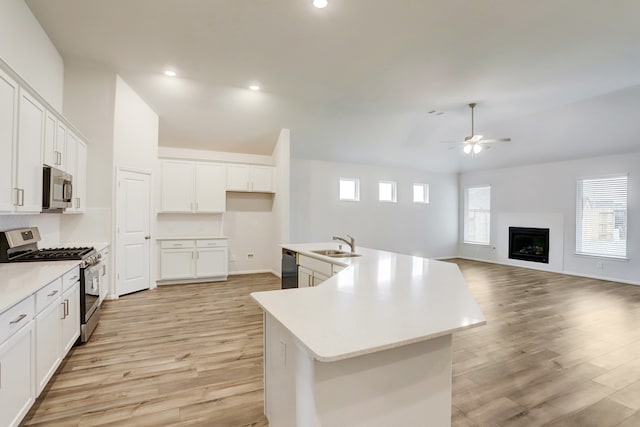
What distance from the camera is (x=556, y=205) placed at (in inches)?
278

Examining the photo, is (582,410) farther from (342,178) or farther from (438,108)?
(342,178)

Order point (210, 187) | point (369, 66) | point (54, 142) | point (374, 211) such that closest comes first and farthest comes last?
1. point (54, 142)
2. point (369, 66)
3. point (210, 187)
4. point (374, 211)

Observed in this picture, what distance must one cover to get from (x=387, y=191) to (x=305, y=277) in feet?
17.7

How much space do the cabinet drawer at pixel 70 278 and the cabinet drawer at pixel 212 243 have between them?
9.50 ft

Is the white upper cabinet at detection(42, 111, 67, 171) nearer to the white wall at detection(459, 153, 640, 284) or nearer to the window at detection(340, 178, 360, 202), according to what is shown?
the window at detection(340, 178, 360, 202)

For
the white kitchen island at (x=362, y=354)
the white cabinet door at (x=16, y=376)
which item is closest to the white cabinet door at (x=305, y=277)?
the white kitchen island at (x=362, y=354)

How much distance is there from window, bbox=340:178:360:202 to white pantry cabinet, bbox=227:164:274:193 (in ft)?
6.96

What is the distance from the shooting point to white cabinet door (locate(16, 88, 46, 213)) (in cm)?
242

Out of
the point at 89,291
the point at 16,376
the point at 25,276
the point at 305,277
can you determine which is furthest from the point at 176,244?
the point at 16,376

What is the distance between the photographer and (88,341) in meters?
3.05

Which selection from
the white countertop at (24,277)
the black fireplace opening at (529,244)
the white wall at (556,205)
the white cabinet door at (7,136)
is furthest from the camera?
the black fireplace opening at (529,244)

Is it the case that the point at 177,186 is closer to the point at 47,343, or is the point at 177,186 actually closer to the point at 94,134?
the point at 94,134

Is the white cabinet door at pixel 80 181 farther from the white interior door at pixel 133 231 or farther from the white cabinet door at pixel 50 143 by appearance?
the white cabinet door at pixel 50 143

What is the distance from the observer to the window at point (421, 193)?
889 cm
